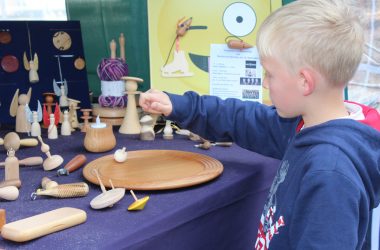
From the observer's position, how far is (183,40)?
1.33m

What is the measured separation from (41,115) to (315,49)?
875 mm

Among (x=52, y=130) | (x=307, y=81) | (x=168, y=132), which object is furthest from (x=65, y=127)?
(x=307, y=81)

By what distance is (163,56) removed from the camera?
132cm

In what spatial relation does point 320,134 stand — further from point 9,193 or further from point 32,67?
point 32,67

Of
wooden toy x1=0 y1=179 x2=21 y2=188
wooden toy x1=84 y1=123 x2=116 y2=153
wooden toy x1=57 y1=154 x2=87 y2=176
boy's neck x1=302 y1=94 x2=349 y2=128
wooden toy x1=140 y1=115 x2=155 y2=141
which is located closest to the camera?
boy's neck x1=302 y1=94 x2=349 y2=128

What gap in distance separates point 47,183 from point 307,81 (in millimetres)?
472

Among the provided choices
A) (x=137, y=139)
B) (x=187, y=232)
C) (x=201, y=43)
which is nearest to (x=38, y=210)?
(x=187, y=232)

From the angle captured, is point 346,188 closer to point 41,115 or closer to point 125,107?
point 125,107

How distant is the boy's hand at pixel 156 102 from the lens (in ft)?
3.32

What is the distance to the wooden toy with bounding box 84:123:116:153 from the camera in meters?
1.07

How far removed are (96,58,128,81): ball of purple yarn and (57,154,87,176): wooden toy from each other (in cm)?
37

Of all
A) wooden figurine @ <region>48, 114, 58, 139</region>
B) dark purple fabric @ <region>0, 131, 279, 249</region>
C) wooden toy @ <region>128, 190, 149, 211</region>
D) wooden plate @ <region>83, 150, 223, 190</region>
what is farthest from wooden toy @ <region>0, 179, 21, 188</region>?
wooden figurine @ <region>48, 114, 58, 139</region>

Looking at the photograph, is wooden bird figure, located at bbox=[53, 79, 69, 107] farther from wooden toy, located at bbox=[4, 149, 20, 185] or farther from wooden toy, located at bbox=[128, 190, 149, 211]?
wooden toy, located at bbox=[128, 190, 149, 211]

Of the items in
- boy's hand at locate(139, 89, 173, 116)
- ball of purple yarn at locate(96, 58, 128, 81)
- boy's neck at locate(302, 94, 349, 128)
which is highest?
ball of purple yarn at locate(96, 58, 128, 81)
